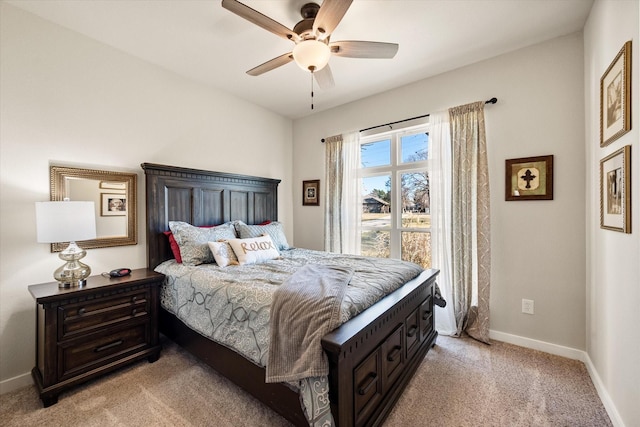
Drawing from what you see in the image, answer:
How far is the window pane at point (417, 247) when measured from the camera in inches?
121

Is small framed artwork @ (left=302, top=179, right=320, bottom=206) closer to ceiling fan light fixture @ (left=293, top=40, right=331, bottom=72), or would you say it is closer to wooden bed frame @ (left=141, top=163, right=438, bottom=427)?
wooden bed frame @ (left=141, top=163, right=438, bottom=427)

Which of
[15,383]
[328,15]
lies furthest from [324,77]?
[15,383]

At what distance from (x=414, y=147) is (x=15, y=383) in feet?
13.4

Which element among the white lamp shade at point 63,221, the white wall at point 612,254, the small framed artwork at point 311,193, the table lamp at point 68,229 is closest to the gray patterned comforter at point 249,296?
the table lamp at point 68,229

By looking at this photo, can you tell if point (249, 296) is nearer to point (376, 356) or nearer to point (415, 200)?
point (376, 356)

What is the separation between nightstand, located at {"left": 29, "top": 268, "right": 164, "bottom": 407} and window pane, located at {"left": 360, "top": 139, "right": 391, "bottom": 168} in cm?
270

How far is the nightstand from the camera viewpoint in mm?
1768

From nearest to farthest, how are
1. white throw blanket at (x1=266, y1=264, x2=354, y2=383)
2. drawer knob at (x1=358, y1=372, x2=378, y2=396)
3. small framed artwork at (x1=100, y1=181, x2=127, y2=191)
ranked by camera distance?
1. white throw blanket at (x1=266, y1=264, x2=354, y2=383)
2. drawer knob at (x1=358, y1=372, x2=378, y2=396)
3. small framed artwork at (x1=100, y1=181, x2=127, y2=191)

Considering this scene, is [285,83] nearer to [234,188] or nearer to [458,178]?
[234,188]

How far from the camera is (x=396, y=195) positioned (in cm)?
332

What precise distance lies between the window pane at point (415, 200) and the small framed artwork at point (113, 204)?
296cm

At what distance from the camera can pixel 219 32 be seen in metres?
2.24

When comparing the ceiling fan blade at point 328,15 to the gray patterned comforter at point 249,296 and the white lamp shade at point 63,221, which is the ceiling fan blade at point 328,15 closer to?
the gray patterned comforter at point 249,296

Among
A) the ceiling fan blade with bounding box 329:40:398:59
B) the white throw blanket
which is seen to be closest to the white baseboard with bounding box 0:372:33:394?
the white throw blanket
